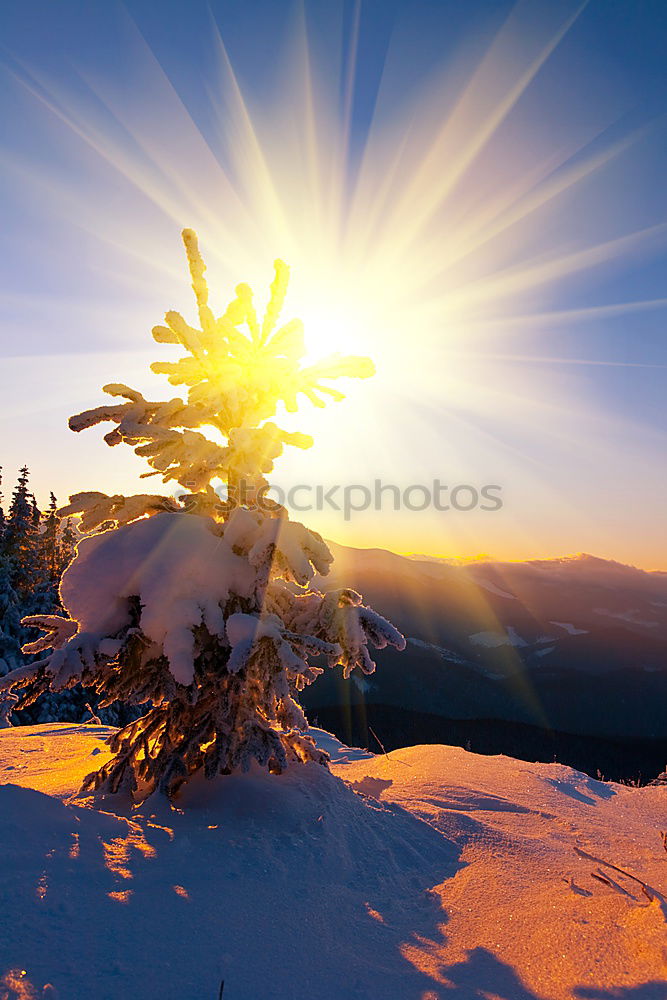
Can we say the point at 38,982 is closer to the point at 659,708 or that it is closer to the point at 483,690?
the point at 483,690

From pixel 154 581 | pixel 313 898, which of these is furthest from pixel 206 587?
pixel 313 898

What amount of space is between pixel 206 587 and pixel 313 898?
3.25 meters

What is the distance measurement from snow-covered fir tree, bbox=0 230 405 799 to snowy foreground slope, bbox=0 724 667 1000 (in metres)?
0.76

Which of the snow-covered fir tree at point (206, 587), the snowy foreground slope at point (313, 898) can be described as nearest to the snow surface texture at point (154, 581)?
the snow-covered fir tree at point (206, 587)

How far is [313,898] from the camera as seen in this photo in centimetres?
426

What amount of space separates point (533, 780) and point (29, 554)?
114ft

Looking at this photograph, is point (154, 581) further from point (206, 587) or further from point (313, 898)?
point (313, 898)

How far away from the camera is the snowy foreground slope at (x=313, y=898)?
3033 millimetres

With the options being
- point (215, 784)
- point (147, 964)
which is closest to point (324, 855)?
point (215, 784)

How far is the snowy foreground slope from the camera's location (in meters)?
3.03

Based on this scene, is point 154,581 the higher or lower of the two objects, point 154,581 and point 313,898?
the higher

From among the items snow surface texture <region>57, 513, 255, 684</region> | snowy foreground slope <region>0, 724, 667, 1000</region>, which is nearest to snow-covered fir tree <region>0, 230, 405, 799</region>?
snow surface texture <region>57, 513, 255, 684</region>

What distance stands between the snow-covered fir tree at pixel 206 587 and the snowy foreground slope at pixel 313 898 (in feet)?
2.50

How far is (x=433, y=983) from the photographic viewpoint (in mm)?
3311
